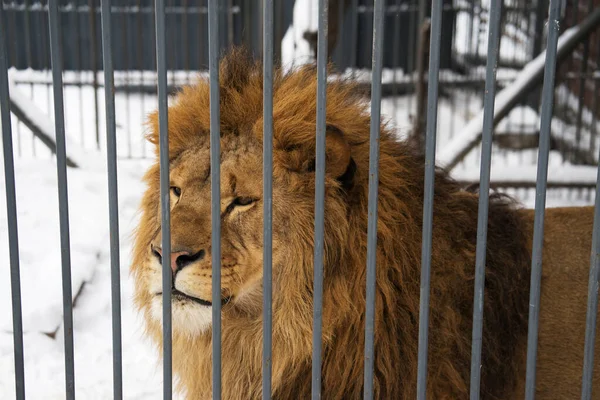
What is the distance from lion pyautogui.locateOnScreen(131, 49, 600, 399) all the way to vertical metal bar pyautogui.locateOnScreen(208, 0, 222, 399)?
0.31 m

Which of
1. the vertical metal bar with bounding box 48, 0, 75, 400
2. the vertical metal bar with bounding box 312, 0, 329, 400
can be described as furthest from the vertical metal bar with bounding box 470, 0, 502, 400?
the vertical metal bar with bounding box 48, 0, 75, 400

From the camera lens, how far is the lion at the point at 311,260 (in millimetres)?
2113

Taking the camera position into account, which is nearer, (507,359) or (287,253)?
(287,253)

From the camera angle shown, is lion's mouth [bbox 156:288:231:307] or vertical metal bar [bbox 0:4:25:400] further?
lion's mouth [bbox 156:288:231:307]

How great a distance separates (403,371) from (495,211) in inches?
25.3

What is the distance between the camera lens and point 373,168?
1.64 metres

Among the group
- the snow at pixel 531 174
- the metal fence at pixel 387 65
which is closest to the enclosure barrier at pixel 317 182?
the metal fence at pixel 387 65

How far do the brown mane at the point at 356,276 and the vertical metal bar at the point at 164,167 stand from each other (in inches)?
20.1

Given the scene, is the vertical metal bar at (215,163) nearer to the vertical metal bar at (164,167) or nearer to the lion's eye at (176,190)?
the vertical metal bar at (164,167)

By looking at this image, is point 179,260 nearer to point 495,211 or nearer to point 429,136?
point 429,136

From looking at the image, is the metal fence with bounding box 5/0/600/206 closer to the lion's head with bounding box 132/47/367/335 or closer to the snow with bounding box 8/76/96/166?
the snow with bounding box 8/76/96/166

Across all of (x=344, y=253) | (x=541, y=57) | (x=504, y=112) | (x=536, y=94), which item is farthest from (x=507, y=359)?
(x=536, y=94)

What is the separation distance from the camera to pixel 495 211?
2.51 meters

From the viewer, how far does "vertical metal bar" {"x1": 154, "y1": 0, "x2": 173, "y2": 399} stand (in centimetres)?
157
